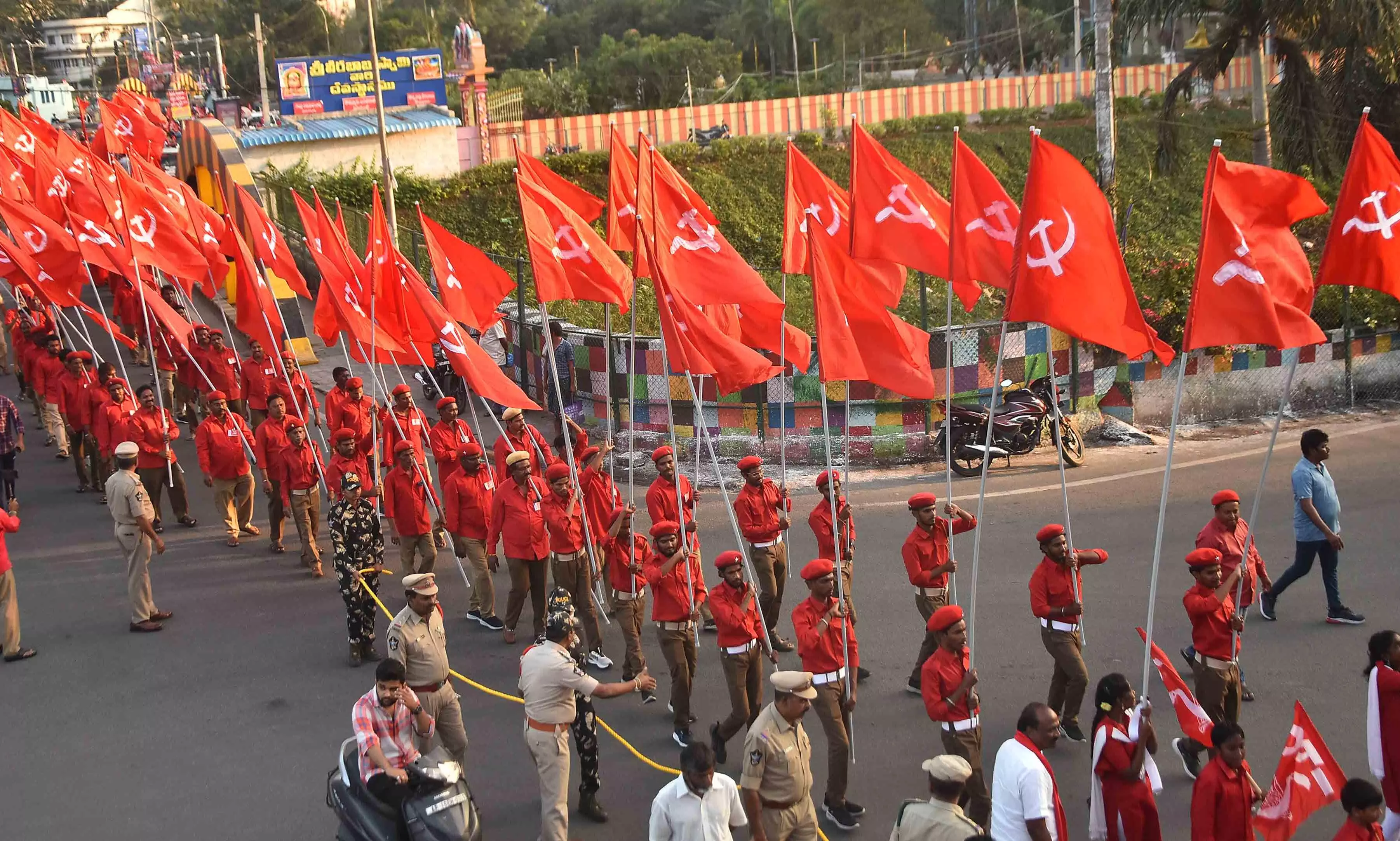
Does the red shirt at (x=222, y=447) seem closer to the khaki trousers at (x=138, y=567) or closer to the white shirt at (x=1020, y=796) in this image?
the khaki trousers at (x=138, y=567)

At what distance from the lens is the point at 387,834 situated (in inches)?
270

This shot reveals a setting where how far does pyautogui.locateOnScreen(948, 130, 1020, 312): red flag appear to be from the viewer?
899cm

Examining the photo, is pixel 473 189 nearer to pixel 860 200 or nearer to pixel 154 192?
pixel 154 192

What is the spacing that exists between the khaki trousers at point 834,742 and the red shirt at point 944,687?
577 millimetres

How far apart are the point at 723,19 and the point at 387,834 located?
222ft

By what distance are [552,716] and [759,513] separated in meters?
3.68

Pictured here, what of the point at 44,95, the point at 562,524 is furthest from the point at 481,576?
the point at 44,95

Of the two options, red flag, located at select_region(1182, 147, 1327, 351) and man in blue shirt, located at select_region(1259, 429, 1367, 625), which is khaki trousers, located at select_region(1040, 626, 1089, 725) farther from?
man in blue shirt, located at select_region(1259, 429, 1367, 625)

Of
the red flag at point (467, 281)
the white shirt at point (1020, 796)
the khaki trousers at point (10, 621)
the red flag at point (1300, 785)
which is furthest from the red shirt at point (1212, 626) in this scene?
the khaki trousers at point (10, 621)

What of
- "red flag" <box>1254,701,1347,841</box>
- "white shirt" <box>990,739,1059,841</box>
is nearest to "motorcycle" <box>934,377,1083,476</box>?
"red flag" <box>1254,701,1347,841</box>

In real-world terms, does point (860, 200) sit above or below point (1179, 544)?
above

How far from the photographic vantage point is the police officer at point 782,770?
6738 mm

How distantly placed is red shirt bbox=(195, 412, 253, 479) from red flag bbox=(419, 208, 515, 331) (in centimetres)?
296

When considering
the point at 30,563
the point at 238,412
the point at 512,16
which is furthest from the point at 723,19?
the point at 30,563
